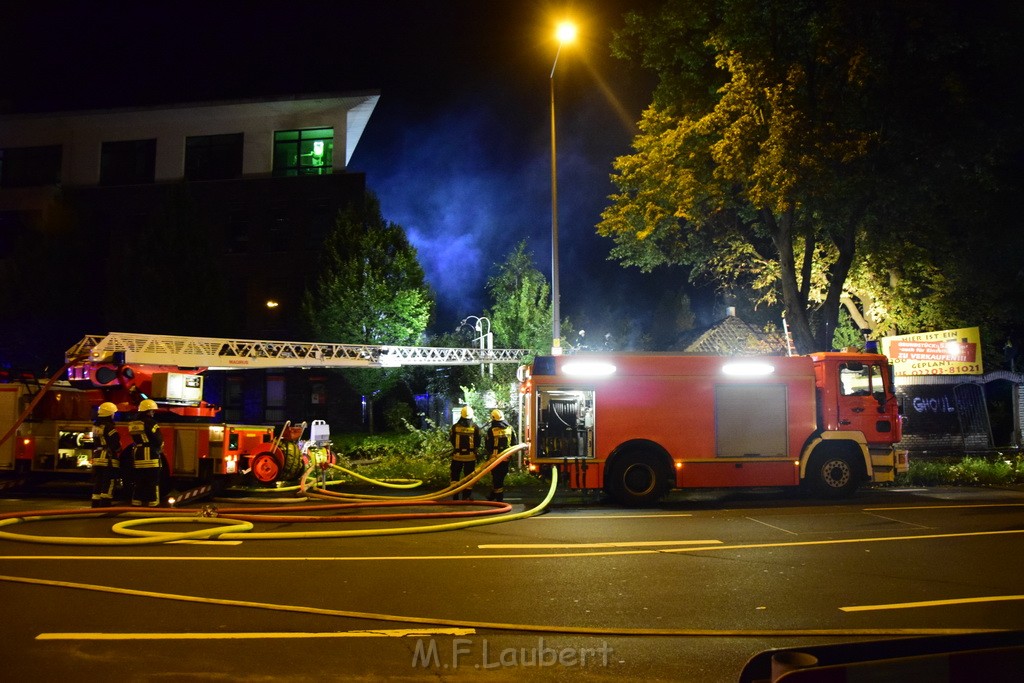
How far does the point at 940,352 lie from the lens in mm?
21188

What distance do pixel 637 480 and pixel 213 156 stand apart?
27101 millimetres

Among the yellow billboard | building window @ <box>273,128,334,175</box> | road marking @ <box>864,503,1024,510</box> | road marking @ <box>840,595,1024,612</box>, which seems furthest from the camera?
building window @ <box>273,128,334,175</box>

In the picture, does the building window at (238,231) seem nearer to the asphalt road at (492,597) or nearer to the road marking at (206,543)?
the asphalt road at (492,597)

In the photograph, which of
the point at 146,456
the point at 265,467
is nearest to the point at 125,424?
the point at 146,456

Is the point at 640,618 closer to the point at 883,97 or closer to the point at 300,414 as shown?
the point at 883,97

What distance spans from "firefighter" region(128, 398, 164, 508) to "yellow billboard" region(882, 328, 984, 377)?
734 inches

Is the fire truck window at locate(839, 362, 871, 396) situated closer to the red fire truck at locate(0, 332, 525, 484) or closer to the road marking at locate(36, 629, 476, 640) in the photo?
the red fire truck at locate(0, 332, 525, 484)

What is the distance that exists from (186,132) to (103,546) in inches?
1116

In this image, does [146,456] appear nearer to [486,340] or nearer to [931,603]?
[931,603]

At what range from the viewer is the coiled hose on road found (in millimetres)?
8656

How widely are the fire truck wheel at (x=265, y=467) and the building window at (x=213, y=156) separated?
22053 millimetres

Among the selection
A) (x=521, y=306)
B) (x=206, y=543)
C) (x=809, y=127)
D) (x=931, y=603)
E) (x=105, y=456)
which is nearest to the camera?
(x=931, y=603)

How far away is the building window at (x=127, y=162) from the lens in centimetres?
3281

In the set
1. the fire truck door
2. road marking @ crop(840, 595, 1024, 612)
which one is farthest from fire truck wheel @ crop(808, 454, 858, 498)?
road marking @ crop(840, 595, 1024, 612)
